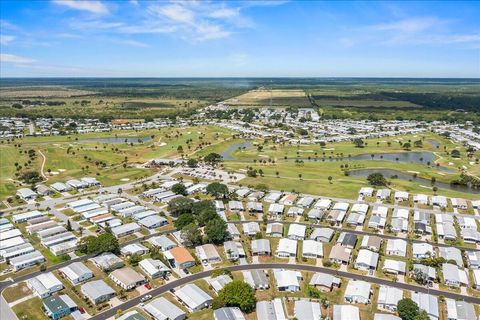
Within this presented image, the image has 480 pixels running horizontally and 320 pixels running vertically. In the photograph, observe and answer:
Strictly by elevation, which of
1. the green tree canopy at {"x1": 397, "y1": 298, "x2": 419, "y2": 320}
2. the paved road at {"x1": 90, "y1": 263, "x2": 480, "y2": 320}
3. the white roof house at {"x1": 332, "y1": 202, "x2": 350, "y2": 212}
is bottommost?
the paved road at {"x1": 90, "y1": 263, "x2": 480, "y2": 320}

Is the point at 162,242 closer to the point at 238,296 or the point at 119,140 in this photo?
the point at 238,296

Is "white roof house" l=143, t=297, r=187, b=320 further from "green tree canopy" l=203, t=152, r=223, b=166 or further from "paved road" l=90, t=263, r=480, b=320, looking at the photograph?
"green tree canopy" l=203, t=152, r=223, b=166

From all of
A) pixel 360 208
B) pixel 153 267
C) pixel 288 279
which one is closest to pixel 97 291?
pixel 153 267

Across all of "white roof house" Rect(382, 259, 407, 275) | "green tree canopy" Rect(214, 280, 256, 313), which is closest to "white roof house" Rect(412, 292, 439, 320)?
"white roof house" Rect(382, 259, 407, 275)

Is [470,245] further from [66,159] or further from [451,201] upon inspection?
[66,159]

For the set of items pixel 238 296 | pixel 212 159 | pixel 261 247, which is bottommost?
pixel 261 247

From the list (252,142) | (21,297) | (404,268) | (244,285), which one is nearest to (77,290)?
(21,297)
